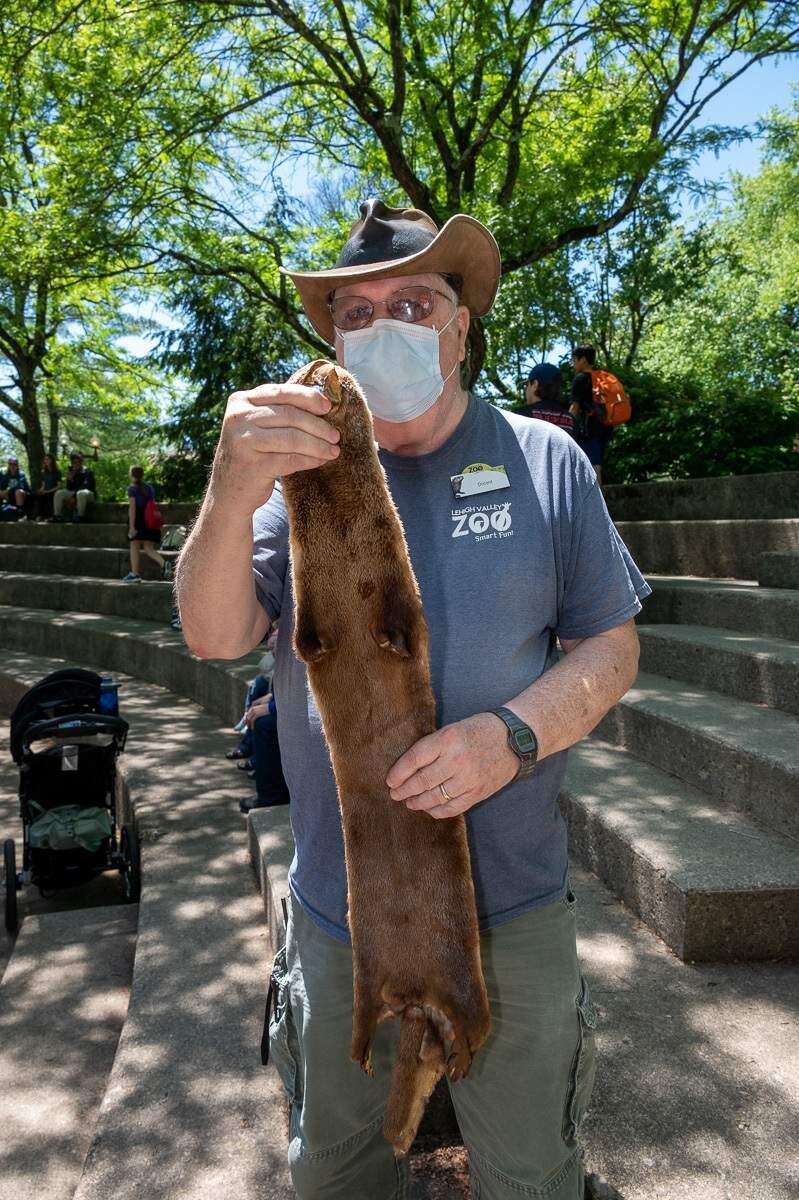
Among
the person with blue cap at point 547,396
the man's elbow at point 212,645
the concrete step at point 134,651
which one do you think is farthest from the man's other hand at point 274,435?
the person with blue cap at point 547,396

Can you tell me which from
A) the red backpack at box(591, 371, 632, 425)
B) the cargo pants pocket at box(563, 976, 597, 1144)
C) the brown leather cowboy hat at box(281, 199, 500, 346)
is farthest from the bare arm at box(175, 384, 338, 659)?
the red backpack at box(591, 371, 632, 425)

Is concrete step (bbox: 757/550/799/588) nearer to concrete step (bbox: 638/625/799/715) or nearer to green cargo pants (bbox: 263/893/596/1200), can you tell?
concrete step (bbox: 638/625/799/715)

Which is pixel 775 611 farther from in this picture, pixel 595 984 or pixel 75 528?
pixel 75 528

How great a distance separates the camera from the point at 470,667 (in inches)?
66.9

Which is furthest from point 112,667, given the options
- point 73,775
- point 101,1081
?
point 101,1081

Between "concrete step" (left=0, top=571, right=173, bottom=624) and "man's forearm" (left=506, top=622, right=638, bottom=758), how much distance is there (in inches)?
441

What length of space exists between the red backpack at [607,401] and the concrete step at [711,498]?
1684 mm

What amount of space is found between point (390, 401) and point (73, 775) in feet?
15.3

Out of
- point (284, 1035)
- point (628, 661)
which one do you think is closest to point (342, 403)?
point (628, 661)

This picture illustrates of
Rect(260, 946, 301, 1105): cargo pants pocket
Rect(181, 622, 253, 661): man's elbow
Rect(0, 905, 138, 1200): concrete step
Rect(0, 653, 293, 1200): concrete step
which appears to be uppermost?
Rect(181, 622, 253, 661): man's elbow

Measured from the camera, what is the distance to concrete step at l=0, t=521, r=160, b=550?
17875mm

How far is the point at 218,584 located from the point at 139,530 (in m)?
13.4

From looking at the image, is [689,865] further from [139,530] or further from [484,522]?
[139,530]

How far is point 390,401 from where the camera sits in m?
1.79
